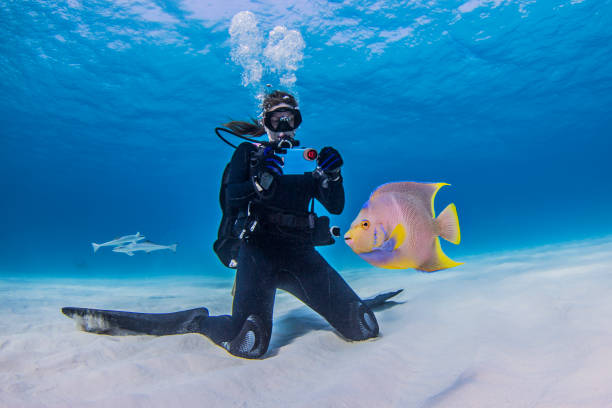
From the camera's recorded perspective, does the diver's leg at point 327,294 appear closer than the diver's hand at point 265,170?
No

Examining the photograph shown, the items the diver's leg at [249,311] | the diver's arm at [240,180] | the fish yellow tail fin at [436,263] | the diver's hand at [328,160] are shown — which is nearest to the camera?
the fish yellow tail fin at [436,263]

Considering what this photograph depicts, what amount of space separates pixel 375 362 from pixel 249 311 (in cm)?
114

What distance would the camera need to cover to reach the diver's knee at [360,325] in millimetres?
2910

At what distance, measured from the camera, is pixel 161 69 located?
56.1ft

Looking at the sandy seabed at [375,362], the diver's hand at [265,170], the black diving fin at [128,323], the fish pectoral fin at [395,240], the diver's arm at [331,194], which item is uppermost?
the diver's hand at [265,170]

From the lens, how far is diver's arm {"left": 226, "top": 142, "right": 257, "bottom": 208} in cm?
300

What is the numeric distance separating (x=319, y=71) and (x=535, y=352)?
697 inches

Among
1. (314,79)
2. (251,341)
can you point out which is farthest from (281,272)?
(314,79)

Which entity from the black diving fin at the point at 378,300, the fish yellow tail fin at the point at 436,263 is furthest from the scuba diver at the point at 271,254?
the fish yellow tail fin at the point at 436,263

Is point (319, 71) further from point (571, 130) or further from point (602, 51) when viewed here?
point (571, 130)

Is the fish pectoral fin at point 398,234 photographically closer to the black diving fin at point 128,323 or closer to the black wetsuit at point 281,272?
the black wetsuit at point 281,272

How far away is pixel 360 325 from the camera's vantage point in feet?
9.59

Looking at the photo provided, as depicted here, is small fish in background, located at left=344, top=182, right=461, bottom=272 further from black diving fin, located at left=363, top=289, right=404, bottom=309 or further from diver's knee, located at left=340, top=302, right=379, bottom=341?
black diving fin, located at left=363, top=289, right=404, bottom=309

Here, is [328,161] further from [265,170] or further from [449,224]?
[449,224]
